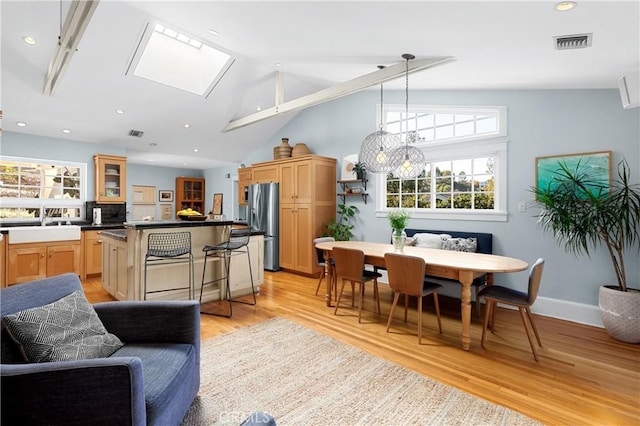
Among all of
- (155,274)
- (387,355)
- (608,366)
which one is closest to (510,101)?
(608,366)

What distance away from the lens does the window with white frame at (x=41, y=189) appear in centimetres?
503

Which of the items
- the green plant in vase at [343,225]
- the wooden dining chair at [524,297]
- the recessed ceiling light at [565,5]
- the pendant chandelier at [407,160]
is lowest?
the wooden dining chair at [524,297]

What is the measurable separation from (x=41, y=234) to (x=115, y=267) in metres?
1.76

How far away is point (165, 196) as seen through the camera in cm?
870

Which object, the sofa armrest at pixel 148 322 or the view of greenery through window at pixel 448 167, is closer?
the sofa armrest at pixel 148 322

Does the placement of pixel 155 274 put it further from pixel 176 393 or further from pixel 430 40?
pixel 430 40

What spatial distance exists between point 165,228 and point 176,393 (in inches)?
91.0

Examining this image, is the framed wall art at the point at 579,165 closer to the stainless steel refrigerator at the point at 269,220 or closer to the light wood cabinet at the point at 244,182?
the stainless steel refrigerator at the point at 269,220

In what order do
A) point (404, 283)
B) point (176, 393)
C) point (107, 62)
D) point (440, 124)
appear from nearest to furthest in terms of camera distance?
1. point (176, 393)
2. point (404, 283)
3. point (107, 62)
4. point (440, 124)

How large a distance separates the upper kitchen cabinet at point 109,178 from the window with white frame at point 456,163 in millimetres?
4866

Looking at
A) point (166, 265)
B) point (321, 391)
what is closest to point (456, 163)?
point (321, 391)

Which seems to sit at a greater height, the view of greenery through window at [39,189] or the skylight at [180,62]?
the skylight at [180,62]

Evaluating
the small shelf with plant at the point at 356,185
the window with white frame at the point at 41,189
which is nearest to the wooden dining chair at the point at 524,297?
the small shelf with plant at the point at 356,185

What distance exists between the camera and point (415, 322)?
3344 millimetres
